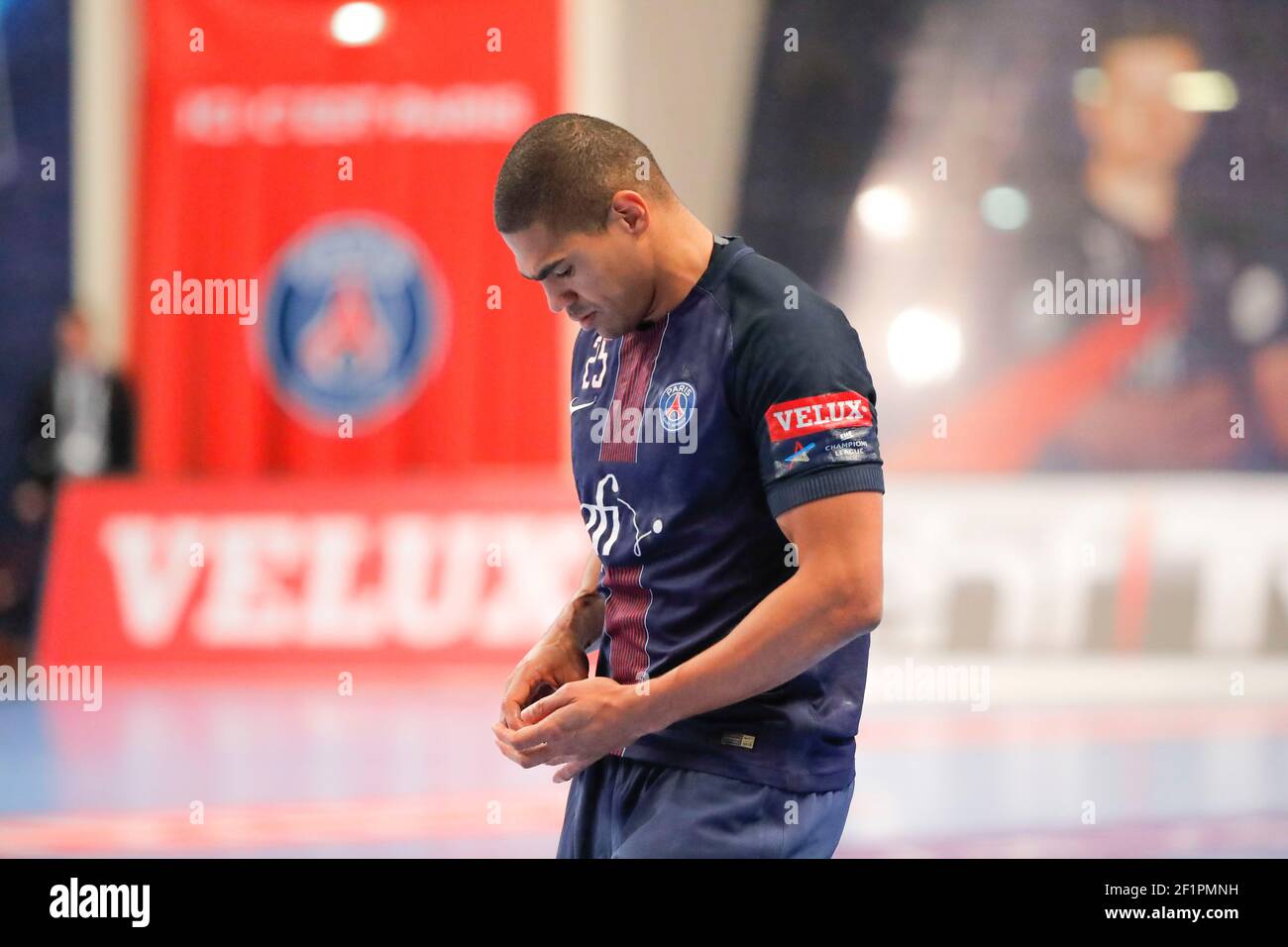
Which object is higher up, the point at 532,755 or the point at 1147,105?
the point at 1147,105

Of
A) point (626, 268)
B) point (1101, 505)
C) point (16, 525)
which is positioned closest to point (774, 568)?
point (626, 268)

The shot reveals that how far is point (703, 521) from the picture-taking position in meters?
2.32

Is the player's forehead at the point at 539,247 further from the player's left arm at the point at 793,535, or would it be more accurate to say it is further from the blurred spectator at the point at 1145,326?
the blurred spectator at the point at 1145,326

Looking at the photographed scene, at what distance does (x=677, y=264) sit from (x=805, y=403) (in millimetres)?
383

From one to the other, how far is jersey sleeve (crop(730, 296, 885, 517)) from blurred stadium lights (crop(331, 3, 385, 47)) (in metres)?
9.53

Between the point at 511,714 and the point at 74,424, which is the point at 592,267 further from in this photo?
the point at 74,424

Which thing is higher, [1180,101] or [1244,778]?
[1180,101]

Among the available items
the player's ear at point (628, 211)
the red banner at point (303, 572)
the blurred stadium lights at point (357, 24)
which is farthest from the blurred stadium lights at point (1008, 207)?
the player's ear at point (628, 211)

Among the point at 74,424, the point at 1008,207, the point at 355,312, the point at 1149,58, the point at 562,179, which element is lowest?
the point at 562,179

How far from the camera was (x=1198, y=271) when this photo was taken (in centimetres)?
1070

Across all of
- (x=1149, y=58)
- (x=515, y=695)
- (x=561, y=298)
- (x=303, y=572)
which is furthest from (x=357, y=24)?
(x=515, y=695)

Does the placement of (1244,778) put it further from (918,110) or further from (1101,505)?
(918,110)

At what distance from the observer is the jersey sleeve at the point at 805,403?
2.16 m

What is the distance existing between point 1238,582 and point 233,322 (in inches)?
302
